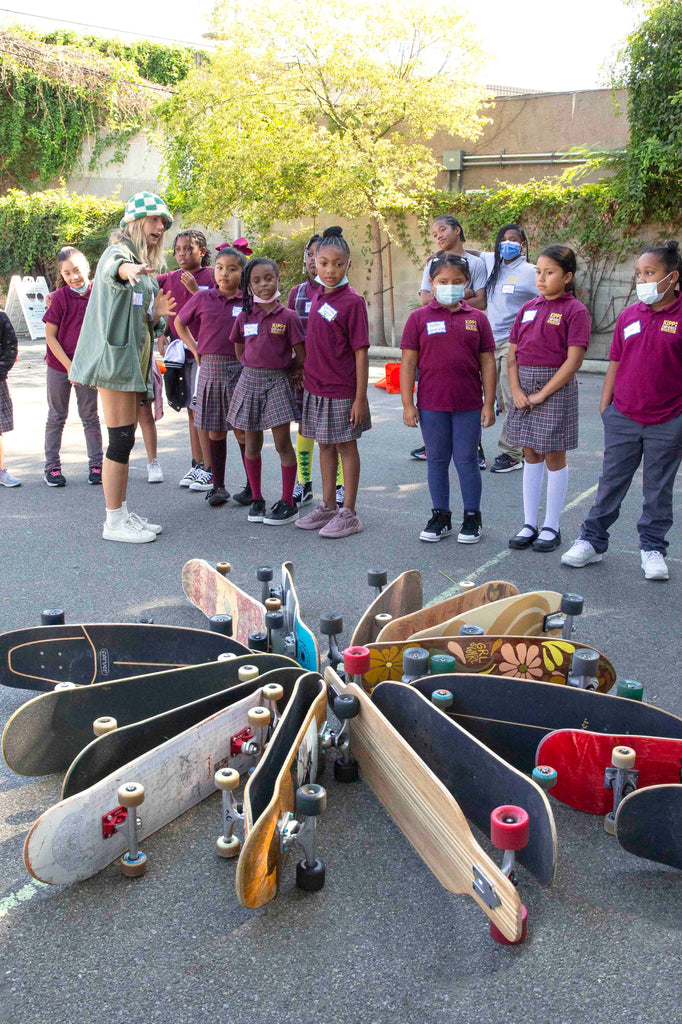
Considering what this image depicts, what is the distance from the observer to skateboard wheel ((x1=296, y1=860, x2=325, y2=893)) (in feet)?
7.21

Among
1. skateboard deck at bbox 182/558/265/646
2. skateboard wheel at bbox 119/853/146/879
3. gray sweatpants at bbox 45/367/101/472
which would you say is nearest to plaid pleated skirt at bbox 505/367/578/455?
skateboard deck at bbox 182/558/265/646

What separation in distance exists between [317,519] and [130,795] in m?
3.50

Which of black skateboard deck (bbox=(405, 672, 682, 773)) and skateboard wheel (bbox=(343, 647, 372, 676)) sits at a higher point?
skateboard wheel (bbox=(343, 647, 372, 676))

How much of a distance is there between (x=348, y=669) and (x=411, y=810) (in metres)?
0.58

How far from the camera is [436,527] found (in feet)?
17.3

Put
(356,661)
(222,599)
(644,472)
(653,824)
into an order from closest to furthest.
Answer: (653,824), (356,661), (222,599), (644,472)

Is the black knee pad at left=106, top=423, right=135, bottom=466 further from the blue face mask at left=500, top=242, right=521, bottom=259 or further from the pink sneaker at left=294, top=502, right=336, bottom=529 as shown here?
the blue face mask at left=500, top=242, right=521, bottom=259

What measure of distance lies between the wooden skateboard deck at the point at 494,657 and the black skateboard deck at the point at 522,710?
293 millimetres

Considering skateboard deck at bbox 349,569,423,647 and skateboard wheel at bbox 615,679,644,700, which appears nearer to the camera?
skateboard wheel at bbox 615,679,644,700

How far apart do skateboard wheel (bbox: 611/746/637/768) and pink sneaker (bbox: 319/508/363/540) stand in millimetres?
3131

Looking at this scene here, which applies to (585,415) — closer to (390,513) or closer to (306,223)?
(390,513)

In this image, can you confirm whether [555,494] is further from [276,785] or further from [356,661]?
[276,785]

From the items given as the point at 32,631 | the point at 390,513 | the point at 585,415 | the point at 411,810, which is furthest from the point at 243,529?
the point at 585,415

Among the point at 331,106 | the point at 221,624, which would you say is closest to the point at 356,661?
the point at 221,624
